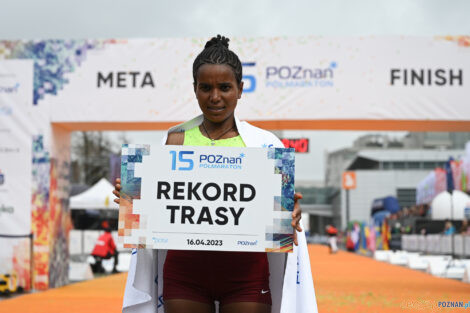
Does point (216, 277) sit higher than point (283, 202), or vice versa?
point (283, 202)

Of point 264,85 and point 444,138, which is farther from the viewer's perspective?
point 444,138

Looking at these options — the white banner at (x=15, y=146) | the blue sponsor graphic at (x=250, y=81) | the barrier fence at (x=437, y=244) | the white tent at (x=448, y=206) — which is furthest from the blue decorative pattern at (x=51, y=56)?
the white tent at (x=448, y=206)

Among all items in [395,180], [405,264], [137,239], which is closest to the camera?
[137,239]

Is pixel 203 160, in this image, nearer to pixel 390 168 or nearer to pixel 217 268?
pixel 217 268

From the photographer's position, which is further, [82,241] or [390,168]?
[390,168]

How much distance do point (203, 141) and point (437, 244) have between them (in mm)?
20559

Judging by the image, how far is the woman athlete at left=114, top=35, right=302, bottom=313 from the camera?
2443 millimetres

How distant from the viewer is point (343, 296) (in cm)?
985

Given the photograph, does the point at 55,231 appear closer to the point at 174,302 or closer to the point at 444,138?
the point at 174,302

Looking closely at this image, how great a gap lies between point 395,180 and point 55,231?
4907 centimetres

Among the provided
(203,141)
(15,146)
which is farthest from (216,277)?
(15,146)

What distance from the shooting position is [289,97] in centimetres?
1027

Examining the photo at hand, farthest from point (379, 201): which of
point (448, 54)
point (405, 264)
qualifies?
point (448, 54)

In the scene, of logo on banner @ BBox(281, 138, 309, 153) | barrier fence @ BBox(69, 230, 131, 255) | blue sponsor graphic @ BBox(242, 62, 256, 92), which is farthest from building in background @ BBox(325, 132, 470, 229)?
blue sponsor graphic @ BBox(242, 62, 256, 92)
